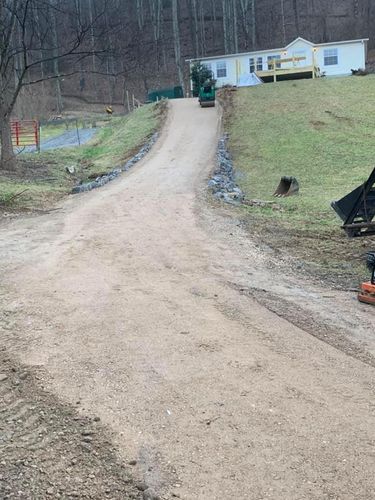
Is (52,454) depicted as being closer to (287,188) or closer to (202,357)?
(202,357)

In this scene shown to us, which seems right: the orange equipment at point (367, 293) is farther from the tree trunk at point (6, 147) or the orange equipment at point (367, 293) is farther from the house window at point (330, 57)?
the house window at point (330, 57)

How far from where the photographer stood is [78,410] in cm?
389

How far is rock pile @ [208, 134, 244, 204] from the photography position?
44.5 feet

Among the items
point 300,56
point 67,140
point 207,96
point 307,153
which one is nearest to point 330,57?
point 300,56

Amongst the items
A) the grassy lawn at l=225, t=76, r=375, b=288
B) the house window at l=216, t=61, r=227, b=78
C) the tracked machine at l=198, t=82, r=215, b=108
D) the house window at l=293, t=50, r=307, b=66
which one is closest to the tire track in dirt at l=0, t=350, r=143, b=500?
the grassy lawn at l=225, t=76, r=375, b=288

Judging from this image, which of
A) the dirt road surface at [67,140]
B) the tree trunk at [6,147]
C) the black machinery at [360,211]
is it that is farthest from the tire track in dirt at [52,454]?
the dirt road surface at [67,140]

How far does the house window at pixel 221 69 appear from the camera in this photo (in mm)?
46031

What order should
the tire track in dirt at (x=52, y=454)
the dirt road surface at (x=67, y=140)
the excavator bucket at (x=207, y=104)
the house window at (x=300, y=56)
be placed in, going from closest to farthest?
the tire track in dirt at (x=52, y=454) → the dirt road surface at (x=67, y=140) → the excavator bucket at (x=207, y=104) → the house window at (x=300, y=56)

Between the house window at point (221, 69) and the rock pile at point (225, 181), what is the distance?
26227 mm

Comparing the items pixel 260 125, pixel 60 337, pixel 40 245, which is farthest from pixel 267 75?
pixel 60 337

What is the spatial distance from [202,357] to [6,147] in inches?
659

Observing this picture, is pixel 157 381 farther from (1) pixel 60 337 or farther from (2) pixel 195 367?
(1) pixel 60 337

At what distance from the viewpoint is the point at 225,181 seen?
15914 mm

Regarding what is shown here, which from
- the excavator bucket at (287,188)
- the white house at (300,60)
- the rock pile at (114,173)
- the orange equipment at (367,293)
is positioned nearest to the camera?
the orange equipment at (367,293)
